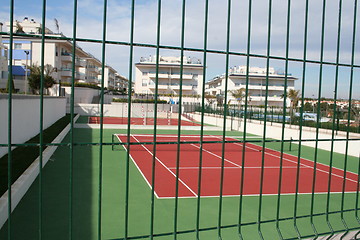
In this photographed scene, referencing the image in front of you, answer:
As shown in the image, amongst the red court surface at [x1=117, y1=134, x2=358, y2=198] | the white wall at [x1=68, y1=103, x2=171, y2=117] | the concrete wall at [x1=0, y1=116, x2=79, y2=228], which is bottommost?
the red court surface at [x1=117, y1=134, x2=358, y2=198]

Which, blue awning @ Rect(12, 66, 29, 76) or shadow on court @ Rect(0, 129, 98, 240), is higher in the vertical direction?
blue awning @ Rect(12, 66, 29, 76)

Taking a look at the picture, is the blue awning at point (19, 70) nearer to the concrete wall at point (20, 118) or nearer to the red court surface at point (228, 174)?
the concrete wall at point (20, 118)

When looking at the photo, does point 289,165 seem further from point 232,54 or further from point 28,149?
point 232,54

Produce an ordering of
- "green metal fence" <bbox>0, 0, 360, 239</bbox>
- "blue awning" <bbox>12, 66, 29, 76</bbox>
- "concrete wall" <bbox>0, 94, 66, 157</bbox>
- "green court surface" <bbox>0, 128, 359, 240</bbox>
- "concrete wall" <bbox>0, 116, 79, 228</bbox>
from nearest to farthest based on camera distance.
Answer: "green metal fence" <bbox>0, 0, 360, 239</bbox>, "concrete wall" <bbox>0, 116, 79, 228</bbox>, "green court surface" <bbox>0, 128, 359, 240</bbox>, "concrete wall" <bbox>0, 94, 66, 157</bbox>, "blue awning" <bbox>12, 66, 29, 76</bbox>

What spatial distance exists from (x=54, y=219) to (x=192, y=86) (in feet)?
160

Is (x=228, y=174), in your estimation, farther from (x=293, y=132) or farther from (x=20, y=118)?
(x=293, y=132)

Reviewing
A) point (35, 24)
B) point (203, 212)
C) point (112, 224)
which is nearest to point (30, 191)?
point (112, 224)

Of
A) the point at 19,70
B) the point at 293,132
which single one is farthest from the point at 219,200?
the point at 19,70

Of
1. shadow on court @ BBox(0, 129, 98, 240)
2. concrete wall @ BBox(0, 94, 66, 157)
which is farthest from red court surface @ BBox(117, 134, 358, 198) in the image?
concrete wall @ BBox(0, 94, 66, 157)

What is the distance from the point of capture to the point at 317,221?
6.31 m

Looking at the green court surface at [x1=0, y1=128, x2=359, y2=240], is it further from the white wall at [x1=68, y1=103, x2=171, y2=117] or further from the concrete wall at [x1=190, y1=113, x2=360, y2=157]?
the white wall at [x1=68, y1=103, x2=171, y2=117]

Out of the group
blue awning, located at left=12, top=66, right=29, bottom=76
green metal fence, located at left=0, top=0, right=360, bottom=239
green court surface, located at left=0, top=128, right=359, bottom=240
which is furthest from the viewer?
blue awning, located at left=12, top=66, right=29, bottom=76

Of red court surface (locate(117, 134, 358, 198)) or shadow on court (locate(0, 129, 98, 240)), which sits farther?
red court surface (locate(117, 134, 358, 198))

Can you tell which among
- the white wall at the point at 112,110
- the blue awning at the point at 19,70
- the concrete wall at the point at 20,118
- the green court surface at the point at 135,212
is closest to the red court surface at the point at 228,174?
the green court surface at the point at 135,212
